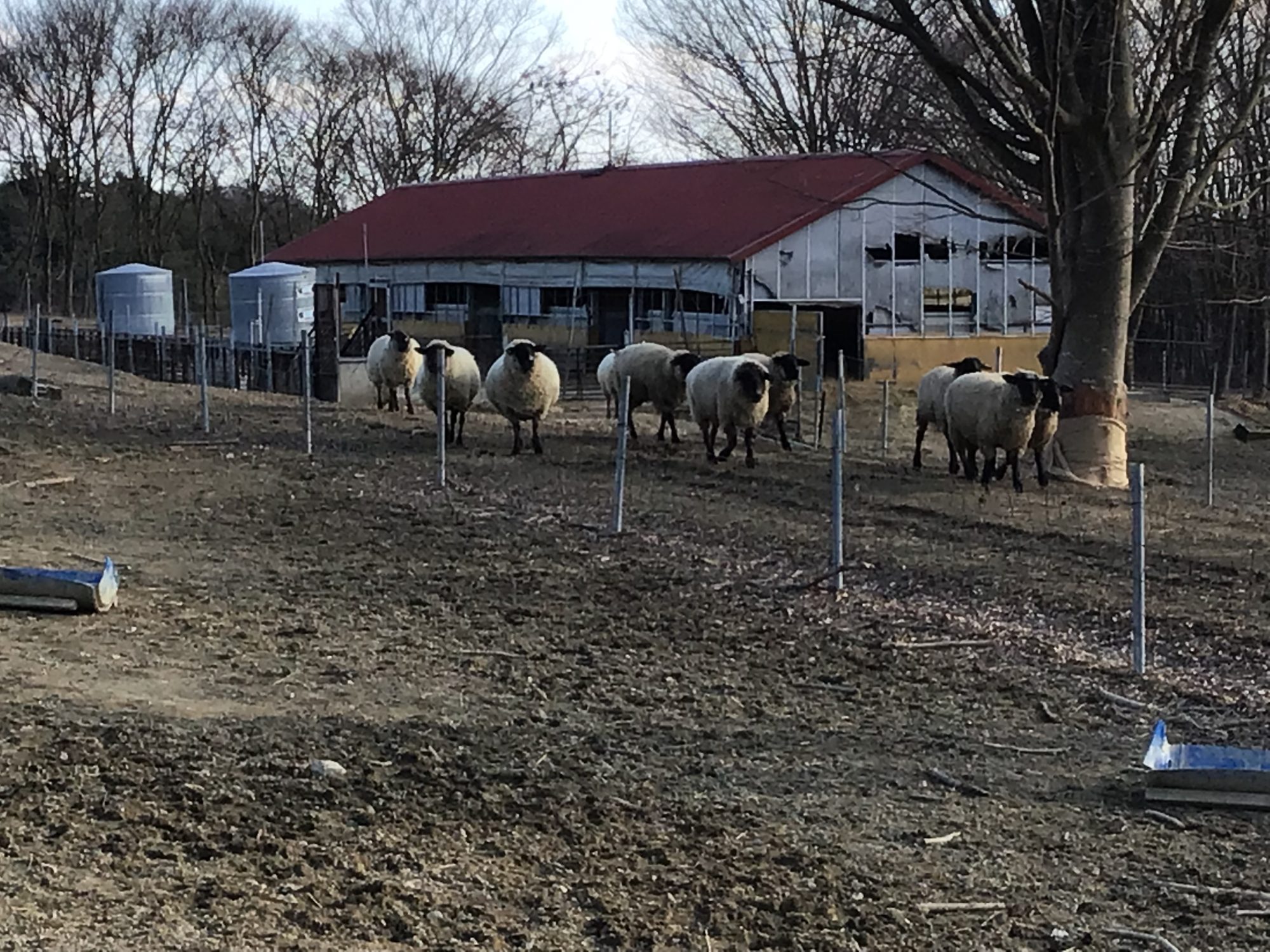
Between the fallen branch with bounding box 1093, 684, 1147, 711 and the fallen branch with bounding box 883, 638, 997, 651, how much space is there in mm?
1004

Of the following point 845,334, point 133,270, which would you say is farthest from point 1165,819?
point 133,270

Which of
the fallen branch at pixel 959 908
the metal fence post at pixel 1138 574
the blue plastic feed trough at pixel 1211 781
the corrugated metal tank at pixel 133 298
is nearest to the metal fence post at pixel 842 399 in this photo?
the metal fence post at pixel 1138 574

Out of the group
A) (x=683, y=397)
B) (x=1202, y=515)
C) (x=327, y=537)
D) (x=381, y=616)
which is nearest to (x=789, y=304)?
(x=683, y=397)

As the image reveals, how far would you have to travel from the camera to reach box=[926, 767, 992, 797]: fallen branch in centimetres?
661

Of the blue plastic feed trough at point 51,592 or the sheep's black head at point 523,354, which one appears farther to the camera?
the sheep's black head at point 523,354

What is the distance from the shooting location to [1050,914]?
17.1 ft

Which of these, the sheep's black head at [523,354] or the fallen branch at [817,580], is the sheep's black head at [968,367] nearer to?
the sheep's black head at [523,354]

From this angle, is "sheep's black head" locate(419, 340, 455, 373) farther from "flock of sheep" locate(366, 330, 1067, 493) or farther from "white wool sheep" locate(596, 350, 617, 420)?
"white wool sheep" locate(596, 350, 617, 420)

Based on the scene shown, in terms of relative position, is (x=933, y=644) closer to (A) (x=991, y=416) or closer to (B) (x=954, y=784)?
(B) (x=954, y=784)

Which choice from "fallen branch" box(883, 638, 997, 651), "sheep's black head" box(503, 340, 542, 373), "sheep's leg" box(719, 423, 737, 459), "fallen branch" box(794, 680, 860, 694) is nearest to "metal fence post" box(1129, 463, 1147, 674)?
"fallen branch" box(883, 638, 997, 651)

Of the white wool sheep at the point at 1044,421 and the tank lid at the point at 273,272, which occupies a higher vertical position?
the tank lid at the point at 273,272

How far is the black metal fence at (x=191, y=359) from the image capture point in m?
30.7

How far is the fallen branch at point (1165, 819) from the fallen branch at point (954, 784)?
2.02ft

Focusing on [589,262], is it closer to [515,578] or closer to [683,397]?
[683,397]
